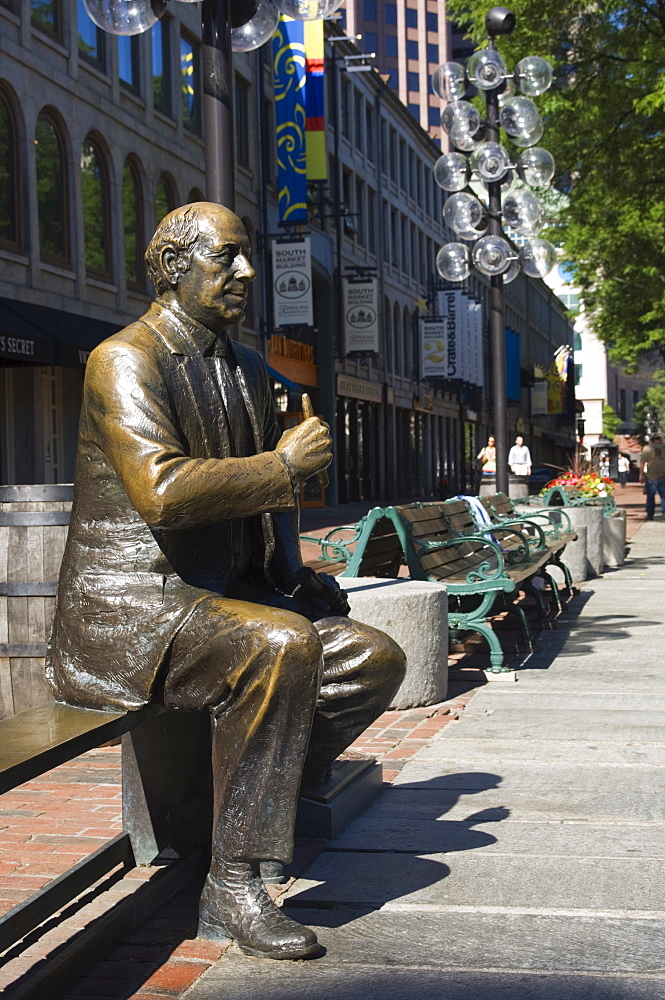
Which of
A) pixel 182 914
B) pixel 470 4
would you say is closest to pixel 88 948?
pixel 182 914

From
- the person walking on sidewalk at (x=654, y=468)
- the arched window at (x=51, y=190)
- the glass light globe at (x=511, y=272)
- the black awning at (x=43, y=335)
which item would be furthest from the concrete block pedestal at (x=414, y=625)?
the person walking on sidewalk at (x=654, y=468)

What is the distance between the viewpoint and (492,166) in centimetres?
1436

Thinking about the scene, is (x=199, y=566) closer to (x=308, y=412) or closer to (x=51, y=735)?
(x=308, y=412)

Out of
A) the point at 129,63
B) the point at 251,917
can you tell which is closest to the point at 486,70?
the point at 129,63

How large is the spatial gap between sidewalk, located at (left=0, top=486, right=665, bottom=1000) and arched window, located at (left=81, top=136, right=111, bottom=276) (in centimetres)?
1565

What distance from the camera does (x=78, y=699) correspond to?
335 centimetres

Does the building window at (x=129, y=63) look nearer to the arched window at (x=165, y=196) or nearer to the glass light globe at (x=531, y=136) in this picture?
the arched window at (x=165, y=196)

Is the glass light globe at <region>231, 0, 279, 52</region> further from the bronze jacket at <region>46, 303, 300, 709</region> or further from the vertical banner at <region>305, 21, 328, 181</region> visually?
the vertical banner at <region>305, 21, 328, 181</region>

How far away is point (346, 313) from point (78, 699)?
114 feet

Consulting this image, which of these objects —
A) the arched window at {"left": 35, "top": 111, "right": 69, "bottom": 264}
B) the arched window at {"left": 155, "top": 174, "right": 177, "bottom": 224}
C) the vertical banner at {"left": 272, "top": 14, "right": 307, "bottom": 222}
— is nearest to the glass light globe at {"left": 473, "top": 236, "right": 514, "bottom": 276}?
the arched window at {"left": 35, "top": 111, "right": 69, "bottom": 264}

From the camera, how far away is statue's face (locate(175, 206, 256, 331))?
3.49m

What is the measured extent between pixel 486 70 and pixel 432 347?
33.9 metres

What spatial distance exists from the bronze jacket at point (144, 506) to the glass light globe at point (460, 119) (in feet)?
38.4

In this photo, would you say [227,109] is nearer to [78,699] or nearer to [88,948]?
[78,699]
